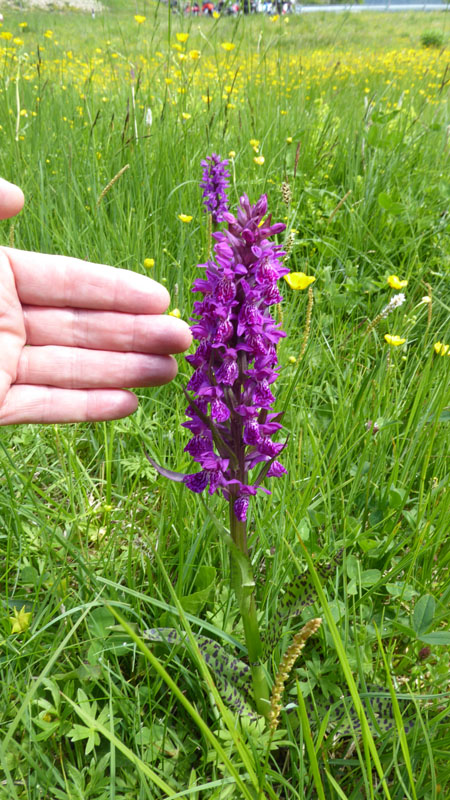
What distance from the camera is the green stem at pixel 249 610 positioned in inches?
48.1

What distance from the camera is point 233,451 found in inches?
50.8

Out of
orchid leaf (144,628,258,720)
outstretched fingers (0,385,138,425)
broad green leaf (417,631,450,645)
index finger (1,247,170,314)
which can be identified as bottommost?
orchid leaf (144,628,258,720)

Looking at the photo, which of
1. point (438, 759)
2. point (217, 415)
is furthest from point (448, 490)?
point (217, 415)

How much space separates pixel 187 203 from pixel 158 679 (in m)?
2.56

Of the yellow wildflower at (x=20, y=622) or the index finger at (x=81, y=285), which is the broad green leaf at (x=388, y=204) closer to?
the index finger at (x=81, y=285)

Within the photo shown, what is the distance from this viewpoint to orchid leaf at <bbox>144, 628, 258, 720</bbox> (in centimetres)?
136

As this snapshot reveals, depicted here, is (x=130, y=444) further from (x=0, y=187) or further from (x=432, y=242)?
(x=432, y=242)

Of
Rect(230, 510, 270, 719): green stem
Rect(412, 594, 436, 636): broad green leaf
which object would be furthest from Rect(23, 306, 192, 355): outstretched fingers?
Rect(412, 594, 436, 636): broad green leaf

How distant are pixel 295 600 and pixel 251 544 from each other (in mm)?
318

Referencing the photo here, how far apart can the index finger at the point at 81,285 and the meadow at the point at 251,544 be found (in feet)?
1.10

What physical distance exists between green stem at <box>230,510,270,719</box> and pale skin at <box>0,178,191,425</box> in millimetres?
670

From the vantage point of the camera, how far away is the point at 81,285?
1.92 metres

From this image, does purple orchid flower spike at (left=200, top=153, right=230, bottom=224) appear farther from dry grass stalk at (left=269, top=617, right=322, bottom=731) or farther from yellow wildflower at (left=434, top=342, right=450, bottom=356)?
dry grass stalk at (left=269, top=617, right=322, bottom=731)

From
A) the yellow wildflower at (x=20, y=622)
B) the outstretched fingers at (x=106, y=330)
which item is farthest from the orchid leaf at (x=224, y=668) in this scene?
the outstretched fingers at (x=106, y=330)
